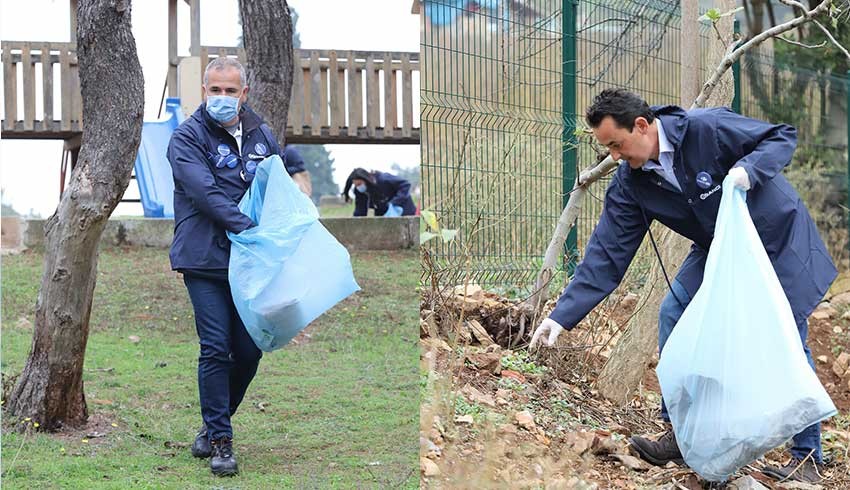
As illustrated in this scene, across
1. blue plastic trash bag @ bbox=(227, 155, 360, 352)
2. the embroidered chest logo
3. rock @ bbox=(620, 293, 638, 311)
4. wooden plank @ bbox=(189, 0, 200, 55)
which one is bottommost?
rock @ bbox=(620, 293, 638, 311)

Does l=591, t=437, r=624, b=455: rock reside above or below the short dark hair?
→ below

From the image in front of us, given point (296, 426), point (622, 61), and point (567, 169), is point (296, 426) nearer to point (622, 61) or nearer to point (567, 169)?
point (567, 169)

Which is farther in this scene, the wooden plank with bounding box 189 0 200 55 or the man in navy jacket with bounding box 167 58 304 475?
the wooden plank with bounding box 189 0 200 55

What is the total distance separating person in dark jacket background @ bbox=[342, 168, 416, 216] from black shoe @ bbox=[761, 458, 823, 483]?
7.36 m

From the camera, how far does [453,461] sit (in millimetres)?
3463

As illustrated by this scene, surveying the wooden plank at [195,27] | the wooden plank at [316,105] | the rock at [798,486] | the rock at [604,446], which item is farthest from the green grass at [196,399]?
the wooden plank at [195,27]

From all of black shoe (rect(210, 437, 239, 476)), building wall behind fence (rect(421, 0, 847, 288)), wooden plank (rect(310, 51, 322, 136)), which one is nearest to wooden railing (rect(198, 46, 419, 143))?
wooden plank (rect(310, 51, 322, 136))

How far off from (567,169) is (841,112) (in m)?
5.56

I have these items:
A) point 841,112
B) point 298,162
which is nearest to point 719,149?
point 298,162

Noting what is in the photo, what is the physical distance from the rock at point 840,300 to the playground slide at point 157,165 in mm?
5680

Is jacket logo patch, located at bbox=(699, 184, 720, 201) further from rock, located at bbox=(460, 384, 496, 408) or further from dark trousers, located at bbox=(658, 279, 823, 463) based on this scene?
rock, located at bbox=(460, 384, 496, 408)

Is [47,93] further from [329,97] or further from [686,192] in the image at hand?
[686,192]

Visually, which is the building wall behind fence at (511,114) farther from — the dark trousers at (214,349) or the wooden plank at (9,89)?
the wooden plank at (9,89)

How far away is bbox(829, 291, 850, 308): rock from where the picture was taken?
24.0 ft
